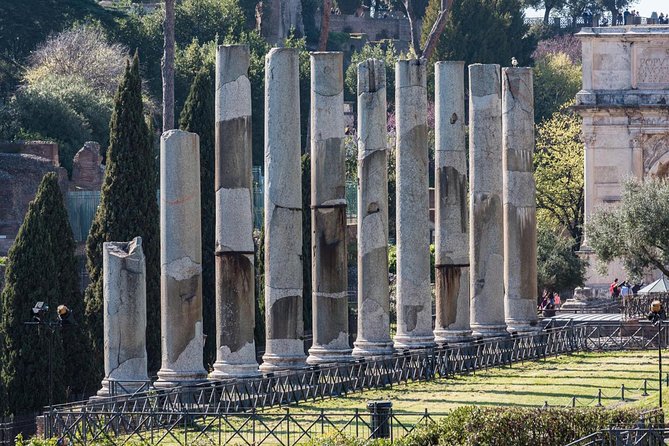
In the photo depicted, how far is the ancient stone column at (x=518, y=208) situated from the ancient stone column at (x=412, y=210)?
3486 millimetres

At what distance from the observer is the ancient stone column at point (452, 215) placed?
4138cm

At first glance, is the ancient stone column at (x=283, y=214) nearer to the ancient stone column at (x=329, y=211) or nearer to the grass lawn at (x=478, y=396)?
the ancient stone column at (x=329, y=211)

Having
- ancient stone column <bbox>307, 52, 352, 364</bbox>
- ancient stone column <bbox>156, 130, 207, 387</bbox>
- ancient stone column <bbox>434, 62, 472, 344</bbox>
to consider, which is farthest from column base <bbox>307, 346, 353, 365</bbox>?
ancient stone column <bbox>434, 62, 472, 344</bbox>

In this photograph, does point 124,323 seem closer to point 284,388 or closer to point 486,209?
point 284,388

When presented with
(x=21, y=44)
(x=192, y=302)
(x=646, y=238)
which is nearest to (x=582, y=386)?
(x=192, y=302)

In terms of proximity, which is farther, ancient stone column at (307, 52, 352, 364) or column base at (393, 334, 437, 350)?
column base at (393, 334, 437, 350)

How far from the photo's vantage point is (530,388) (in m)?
36.8

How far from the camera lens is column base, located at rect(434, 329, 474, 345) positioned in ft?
135

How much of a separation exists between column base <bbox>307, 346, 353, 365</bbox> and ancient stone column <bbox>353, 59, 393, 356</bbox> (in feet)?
4.01

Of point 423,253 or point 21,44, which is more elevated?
point 21,44

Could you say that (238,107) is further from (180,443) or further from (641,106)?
(641,106)

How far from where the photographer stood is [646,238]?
51.6 metres

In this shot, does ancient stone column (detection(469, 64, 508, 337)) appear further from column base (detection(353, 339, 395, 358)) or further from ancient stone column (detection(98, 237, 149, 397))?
ancient stone column (detection(98, 237, 149, 397))

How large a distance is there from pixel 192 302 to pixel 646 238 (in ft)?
64.1
